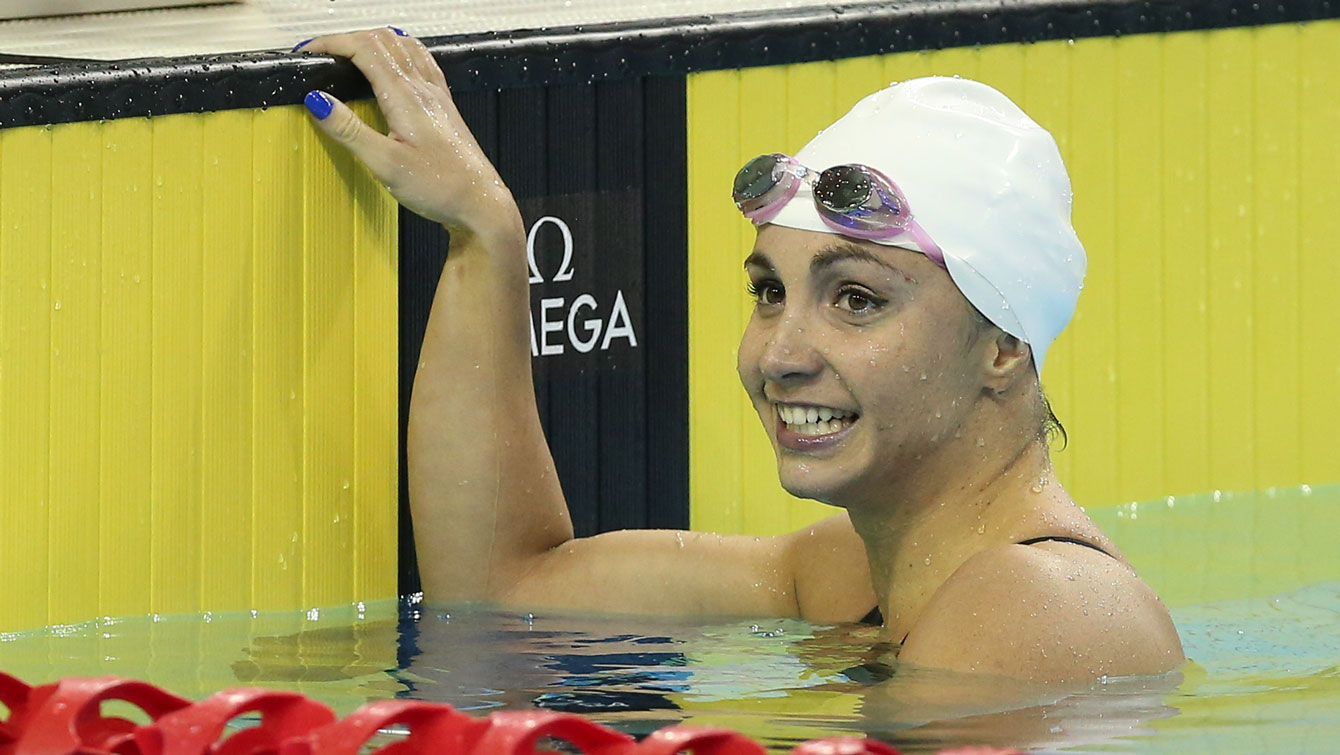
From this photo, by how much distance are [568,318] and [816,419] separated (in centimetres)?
111

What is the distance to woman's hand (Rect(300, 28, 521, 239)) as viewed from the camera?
275 centimetres

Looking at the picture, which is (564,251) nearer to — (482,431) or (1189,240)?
(482,431)

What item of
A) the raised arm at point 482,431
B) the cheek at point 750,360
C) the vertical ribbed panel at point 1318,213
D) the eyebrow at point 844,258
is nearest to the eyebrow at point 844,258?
the eyebrow at point 844,258

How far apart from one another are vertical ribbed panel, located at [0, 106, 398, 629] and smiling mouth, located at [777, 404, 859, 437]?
94 centimetres

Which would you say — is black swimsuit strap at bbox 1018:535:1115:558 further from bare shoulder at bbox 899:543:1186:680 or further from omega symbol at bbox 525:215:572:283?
omega symbol at bbox 525:215:572:283

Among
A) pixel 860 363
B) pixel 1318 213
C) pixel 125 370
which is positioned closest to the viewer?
pixel 860 363

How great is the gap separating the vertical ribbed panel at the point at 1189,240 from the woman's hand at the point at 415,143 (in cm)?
63

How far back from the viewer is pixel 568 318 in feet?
10.4

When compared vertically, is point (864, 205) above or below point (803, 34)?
below

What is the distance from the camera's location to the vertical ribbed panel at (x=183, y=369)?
247 centimetres

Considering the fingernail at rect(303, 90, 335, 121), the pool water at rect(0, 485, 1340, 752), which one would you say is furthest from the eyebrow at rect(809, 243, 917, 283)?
the fingernail at rect(303, 90, 335, 121)

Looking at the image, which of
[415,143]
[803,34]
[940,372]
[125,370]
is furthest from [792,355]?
[803,34]

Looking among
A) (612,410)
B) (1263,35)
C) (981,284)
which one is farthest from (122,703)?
(1263,35)

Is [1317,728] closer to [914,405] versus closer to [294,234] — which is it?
[914,405]
